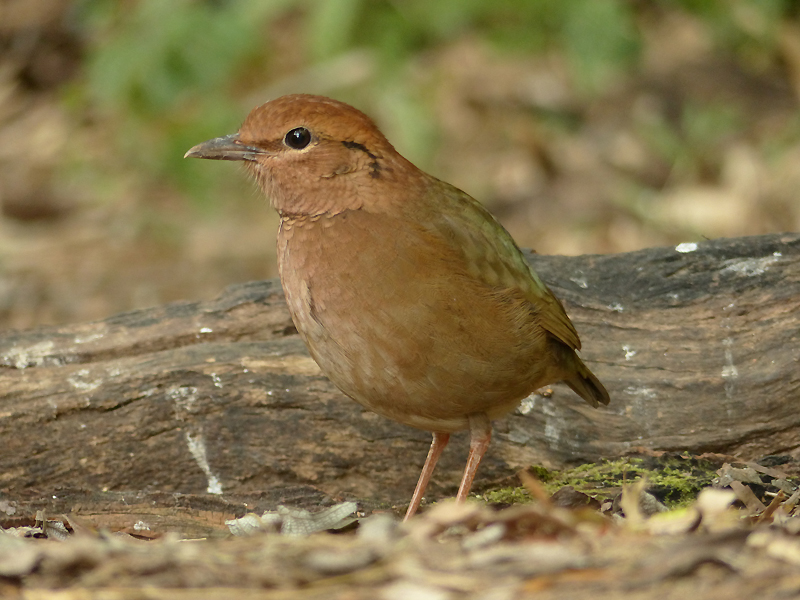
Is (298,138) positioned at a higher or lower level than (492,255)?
higher

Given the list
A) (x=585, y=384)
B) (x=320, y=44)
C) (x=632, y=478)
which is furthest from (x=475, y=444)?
(x=320, y=44)

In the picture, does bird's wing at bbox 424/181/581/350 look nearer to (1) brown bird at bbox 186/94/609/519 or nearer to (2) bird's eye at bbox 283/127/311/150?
(1) brown bird at bbox 186/94/609/519

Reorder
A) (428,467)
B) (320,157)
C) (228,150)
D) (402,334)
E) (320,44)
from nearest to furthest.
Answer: (402,334)
(320,157)
(228,150)
(428,467)
(320,44)

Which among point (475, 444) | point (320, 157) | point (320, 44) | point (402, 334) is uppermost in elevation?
point (320, 44)

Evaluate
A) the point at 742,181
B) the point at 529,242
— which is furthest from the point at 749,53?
the point at 529,242

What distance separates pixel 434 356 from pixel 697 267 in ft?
5.44

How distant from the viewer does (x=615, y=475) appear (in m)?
4.15

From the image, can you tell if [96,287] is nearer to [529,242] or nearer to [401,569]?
[529,242]

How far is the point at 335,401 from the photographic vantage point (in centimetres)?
441

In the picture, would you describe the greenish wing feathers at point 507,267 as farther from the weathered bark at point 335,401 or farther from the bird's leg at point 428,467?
the bird's leg at point 428,467

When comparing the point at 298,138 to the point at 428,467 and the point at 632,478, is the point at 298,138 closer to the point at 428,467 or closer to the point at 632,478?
the point at 428,467

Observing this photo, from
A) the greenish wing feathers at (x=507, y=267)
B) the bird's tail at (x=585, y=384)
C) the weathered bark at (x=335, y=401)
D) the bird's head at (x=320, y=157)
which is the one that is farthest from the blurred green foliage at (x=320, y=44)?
the bird's tail at (x=585, y=384)

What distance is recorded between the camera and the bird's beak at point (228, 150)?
3988 mm

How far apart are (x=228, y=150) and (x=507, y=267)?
47.2 inches
